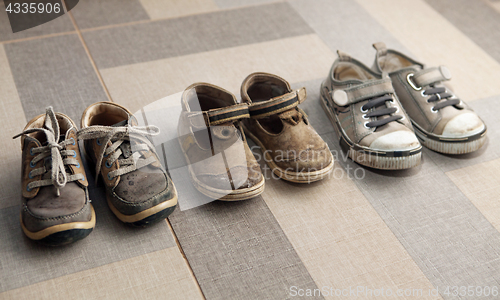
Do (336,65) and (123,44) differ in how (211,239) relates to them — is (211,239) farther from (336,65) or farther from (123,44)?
(123,44)

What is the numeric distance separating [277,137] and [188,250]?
0.44 m

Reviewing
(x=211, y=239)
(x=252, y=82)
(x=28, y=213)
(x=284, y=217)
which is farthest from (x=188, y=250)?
(x=252, y=82)

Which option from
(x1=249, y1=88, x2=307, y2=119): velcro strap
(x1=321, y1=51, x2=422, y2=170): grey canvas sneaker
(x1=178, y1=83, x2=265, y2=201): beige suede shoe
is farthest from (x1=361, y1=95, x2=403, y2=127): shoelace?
(x1=178, y1=83, x2=265, y2=201): beige suede shoe

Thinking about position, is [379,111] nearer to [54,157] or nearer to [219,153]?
[219,153]

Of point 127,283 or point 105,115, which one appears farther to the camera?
point 105,115

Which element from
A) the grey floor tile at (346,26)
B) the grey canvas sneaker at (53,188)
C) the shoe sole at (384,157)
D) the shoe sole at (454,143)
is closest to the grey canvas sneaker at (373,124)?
the shoe sole at (384,157)

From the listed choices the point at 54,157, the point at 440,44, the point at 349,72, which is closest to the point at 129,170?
the point at 54,157

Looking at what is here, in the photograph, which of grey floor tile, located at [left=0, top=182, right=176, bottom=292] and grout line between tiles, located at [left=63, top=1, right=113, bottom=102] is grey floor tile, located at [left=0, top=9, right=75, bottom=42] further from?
grey floor tile, located at [left=0, top=182, right=176, bottom=292]

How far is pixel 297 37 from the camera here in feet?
6.40

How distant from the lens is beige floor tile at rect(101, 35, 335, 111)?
161 centimetres

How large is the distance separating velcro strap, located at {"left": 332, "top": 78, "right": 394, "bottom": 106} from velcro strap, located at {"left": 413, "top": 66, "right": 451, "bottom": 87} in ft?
0.41

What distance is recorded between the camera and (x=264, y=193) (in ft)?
4.28

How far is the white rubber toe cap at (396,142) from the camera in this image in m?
1.31

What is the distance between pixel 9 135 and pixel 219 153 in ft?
2.32
